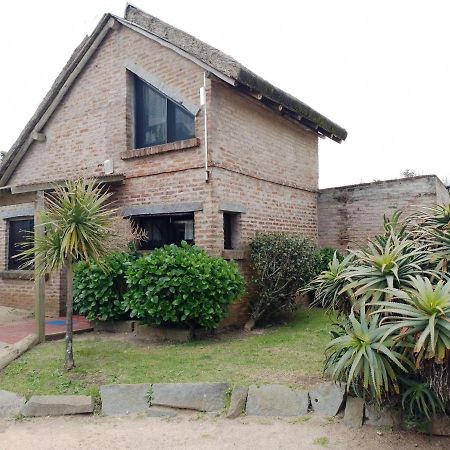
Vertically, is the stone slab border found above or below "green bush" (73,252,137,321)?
below

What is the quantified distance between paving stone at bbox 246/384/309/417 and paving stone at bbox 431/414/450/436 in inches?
49.9

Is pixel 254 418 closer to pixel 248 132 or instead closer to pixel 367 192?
pixel 248 132

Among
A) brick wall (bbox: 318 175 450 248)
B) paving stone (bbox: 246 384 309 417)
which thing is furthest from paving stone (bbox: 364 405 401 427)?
brick wall (bbox: 318 175 450 248)

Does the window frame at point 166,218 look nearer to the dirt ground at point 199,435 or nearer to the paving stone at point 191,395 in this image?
the paving stone at point 191,395

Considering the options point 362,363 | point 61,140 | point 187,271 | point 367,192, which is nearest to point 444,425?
point 362,363

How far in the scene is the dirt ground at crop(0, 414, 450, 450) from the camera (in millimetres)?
4156

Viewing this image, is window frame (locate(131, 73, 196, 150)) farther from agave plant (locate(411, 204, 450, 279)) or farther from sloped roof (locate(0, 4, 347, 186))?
agave plant (locate(411, 204, 450, 279))

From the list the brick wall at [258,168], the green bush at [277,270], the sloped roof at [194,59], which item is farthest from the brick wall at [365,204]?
the green bush at [277,270]

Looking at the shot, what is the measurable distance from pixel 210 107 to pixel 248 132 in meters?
1.33

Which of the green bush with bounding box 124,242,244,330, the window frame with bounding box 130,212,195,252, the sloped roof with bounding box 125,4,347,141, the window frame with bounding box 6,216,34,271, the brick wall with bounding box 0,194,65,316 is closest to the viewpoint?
the green bush with bounding box 124,242,244,330

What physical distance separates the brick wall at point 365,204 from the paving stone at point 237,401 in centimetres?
760

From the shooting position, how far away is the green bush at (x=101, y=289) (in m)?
8.39

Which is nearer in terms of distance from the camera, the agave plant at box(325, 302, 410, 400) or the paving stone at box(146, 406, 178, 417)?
the agave plant at box(325, 302, 410, 400)

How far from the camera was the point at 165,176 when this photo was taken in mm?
9305
